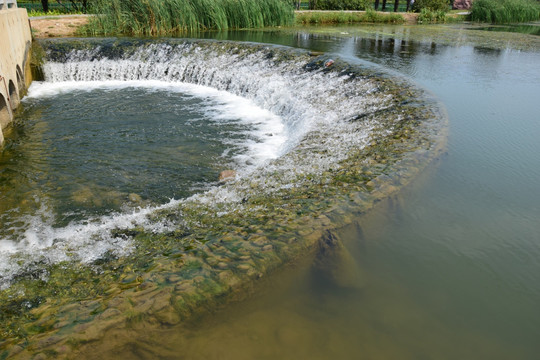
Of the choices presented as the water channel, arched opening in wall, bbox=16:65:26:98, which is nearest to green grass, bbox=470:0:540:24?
the water channel

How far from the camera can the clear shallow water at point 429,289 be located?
7.73 ft

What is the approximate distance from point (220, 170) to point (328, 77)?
4.32 metres

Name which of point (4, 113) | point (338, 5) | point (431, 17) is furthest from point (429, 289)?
point (338, 5)

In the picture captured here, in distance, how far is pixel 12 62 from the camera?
8672mm

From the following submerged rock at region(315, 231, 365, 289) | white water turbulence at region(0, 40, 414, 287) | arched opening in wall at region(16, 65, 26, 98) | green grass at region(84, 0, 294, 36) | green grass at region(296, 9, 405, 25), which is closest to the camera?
submerged rock at region(315, 231, 365, 289)

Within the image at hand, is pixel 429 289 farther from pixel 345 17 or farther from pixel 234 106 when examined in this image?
pixel 345 17

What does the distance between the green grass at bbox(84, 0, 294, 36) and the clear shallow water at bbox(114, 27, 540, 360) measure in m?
12.8

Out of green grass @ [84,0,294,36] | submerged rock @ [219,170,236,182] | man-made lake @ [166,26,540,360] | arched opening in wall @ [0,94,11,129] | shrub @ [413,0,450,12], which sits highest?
shrub @ [413,0,450,12]

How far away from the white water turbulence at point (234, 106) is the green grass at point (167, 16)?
9.27ft

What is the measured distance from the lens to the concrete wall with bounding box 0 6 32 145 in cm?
751

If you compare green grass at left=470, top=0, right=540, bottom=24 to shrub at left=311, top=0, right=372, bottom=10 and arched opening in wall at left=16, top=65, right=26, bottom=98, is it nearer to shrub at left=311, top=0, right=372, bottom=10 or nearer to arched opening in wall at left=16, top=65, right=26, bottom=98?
shrub at left=311, top=0, right=372, bottom=10

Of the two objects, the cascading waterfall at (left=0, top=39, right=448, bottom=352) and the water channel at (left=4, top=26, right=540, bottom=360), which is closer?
the water channel at (left=4, top=26, right=540, bottom=360)

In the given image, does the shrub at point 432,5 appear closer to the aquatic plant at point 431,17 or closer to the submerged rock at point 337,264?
the aquatic plant at point 431,17

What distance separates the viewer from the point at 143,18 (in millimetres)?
14711
